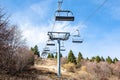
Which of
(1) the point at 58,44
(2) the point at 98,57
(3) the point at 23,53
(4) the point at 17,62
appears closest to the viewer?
(1) the point at 58,44

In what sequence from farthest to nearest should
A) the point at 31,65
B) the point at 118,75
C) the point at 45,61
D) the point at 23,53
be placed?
1. the point at 45,61
2. the point at 118,75
3. the point at 31,65
4. the point at 23,53

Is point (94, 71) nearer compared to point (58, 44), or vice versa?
point (58, 44)

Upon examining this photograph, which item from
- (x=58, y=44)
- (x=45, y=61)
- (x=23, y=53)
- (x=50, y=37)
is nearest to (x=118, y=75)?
(x=45, y=61)

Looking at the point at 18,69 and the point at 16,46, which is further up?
the point at 16,46

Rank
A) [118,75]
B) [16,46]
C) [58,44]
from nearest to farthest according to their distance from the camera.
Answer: [58,44]
[16,46]
[118,75]

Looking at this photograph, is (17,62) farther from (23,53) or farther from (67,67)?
(67,67)

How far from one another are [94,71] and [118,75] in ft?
30.5

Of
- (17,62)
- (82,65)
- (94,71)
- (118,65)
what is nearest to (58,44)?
(17,62)

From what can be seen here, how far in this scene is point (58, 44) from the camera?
4422cm

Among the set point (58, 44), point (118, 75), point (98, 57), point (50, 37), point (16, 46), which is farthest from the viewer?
point (98, 57)

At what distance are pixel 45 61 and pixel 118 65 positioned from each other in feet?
68.3

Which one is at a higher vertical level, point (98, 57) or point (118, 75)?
point (98, 57)

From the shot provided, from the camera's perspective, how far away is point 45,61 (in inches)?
3474

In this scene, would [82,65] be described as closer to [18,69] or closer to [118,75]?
[118,75]
